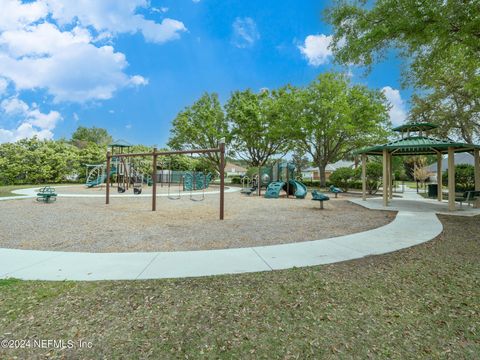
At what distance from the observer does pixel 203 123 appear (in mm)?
31109

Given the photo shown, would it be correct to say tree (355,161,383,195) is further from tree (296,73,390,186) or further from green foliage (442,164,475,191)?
green foliage (442,164,475,191)

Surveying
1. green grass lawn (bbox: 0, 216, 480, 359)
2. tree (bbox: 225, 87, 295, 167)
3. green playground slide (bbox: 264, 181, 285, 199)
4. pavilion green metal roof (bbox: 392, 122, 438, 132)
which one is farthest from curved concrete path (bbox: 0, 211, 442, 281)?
tree (bbox: 225, 87, 295, 167)

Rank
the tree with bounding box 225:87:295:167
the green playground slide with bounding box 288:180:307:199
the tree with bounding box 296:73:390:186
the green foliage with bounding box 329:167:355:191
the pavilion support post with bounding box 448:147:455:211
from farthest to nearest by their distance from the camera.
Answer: the tree with bounding box 225:87:295:167 → the tree with bounding box 296:73:390:186 → the green foliage with bounding box 329:167:355:191 → the green playground slide with bounding box 288:180:307:199 → the pavilion support post with bounding box 448:147:455:211

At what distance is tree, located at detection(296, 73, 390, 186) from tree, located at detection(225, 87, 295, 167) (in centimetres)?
160

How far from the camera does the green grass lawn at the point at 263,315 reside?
2195 mm

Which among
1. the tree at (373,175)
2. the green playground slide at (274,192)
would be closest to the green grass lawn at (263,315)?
the green playground slide at (274,192)

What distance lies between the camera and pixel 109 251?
4910mm

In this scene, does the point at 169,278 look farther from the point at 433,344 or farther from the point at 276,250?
the point at 433,344

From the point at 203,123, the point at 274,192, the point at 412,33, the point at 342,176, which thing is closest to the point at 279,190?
the point at 274,192

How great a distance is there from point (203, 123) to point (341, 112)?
16.1 m

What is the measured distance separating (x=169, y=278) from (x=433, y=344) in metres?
3.08

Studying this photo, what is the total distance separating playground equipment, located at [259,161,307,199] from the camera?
16859 mm

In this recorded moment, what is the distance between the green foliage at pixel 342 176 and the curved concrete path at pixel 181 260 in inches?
667

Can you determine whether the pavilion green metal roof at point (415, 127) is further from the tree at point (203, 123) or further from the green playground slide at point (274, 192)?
the tree at point (203, 123)
